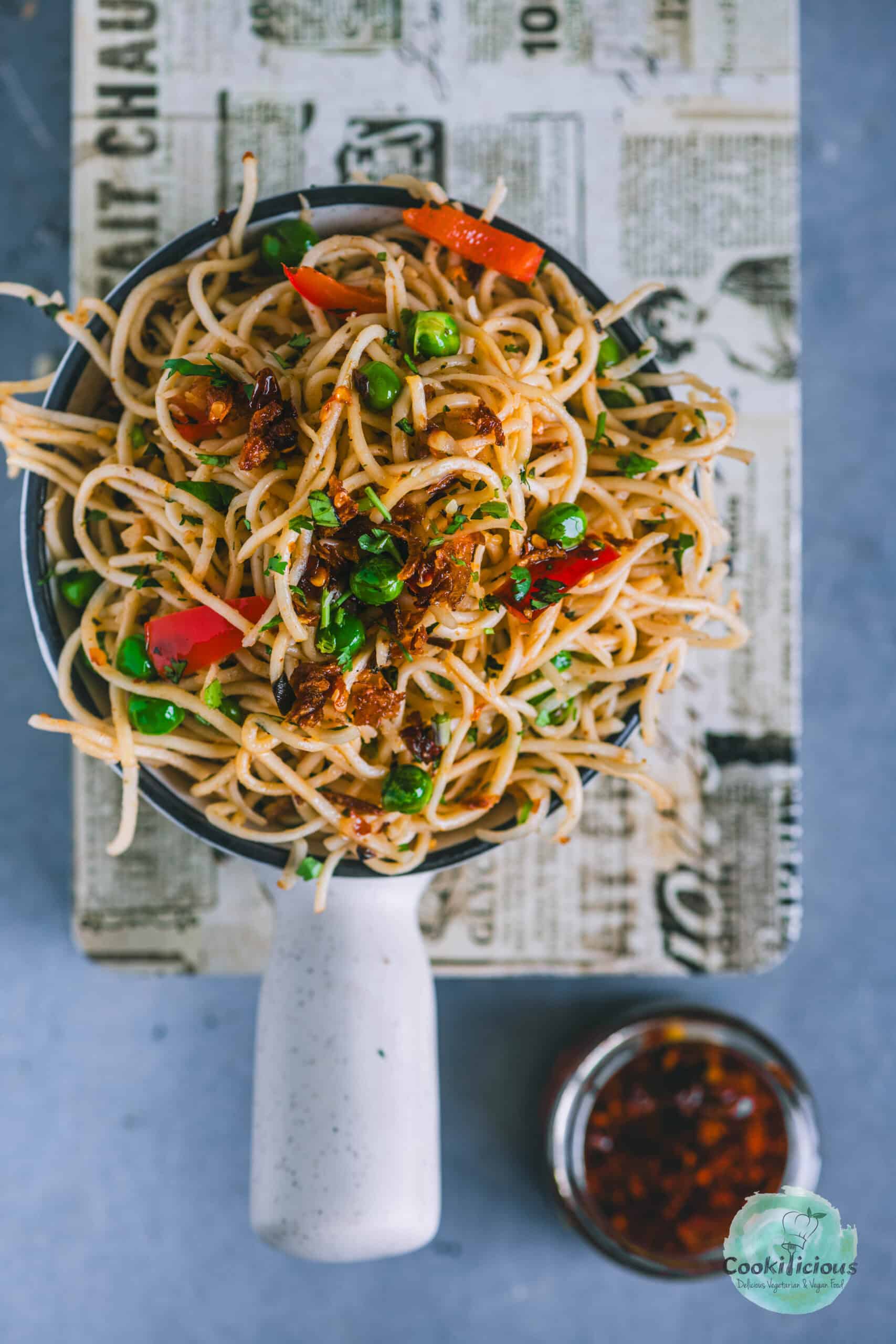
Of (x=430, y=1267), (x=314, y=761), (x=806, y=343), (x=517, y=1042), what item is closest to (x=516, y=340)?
(x=314, y=761)

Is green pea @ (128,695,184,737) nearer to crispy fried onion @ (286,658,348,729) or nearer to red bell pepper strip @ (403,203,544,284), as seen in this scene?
crispy fried onion @ (286,658,348,729)

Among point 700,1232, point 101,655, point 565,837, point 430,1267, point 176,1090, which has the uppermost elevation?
point 101,655

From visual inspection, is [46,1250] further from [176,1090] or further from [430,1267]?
[430,1267]

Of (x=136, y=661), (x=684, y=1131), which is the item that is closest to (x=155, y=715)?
(x=136, y=661)

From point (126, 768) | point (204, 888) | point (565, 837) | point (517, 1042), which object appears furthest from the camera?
point (517, 1042)

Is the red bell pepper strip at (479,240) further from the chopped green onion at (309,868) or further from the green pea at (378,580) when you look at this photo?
the chopped green onion at (309,868)

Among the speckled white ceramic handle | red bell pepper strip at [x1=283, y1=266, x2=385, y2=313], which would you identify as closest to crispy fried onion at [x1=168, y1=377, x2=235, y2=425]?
red bell pepper strip at [x1=283, y1=266, x2=385, y2=313]

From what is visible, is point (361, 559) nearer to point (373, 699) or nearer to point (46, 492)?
point (373, 699)

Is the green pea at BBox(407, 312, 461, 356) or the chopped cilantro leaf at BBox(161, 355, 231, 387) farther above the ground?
the green pea at BBox(407, 312, 461, 356)
